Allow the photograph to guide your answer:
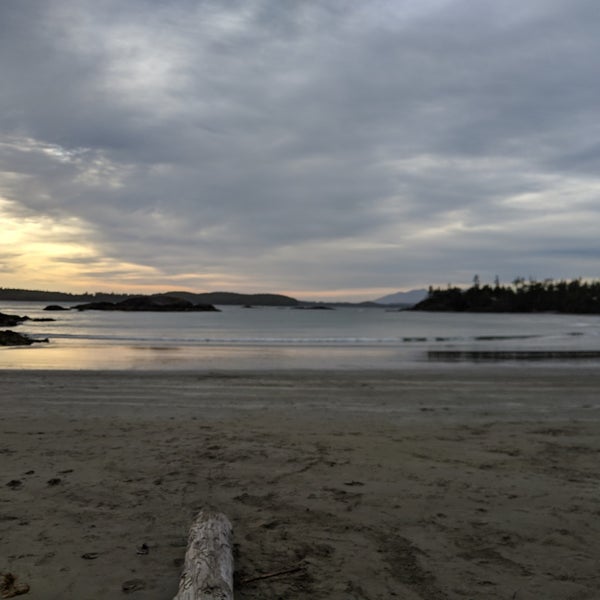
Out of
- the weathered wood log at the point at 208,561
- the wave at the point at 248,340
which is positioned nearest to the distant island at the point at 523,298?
the wave at the point at 248,340

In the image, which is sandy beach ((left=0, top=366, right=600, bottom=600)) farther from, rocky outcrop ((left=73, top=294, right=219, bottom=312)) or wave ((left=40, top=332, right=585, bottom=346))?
rocky outcrop ((left=73, top=294, right=219, bottom=312))

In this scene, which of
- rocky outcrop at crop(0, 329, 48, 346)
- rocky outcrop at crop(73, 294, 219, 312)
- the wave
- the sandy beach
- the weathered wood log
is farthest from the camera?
rocky outcrop at crop(73, 294, 219, 312)

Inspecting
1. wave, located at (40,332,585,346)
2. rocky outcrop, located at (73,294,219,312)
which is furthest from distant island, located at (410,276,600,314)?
wave, located at (40,332,585,346)

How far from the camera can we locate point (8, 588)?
3514 mm

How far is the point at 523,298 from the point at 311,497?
586 ft

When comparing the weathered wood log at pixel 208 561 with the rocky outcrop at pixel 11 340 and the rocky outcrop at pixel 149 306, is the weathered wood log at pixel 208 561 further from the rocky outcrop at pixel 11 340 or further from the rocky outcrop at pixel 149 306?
the rocky outcrop at pixel 149 306

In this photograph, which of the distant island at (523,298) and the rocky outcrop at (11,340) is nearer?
the rocky outcrop at (11,340)

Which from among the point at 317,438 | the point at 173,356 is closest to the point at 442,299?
the point at 173,356

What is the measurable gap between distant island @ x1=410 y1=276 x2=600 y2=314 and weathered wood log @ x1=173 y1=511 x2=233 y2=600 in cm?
16796

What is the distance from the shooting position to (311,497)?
5.24 meters

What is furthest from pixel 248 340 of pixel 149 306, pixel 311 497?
pixel 149 306

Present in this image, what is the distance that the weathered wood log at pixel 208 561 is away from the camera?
3.28 m

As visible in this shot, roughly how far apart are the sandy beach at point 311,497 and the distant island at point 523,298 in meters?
164

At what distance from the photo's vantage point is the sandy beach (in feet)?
12.3
